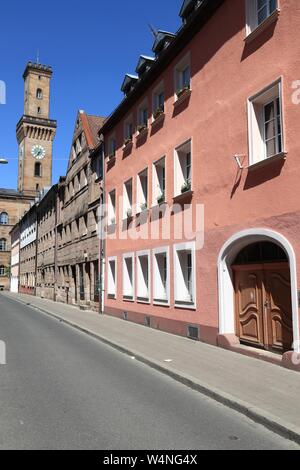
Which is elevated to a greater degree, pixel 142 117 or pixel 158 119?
pixel 142 117

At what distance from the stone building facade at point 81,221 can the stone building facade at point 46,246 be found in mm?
2685

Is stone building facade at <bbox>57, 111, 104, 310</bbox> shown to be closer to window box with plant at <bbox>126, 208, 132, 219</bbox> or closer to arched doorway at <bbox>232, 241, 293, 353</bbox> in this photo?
window box with plant at <bbox>126, 208, 132, 219</bbox>

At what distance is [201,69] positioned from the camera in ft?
47.4

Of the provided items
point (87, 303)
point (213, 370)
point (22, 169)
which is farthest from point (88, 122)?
point (22, 169)

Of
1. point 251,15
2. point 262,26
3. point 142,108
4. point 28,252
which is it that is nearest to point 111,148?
Result: point 142,108

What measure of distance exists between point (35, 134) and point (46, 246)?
53293 mm

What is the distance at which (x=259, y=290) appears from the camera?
1169 cm

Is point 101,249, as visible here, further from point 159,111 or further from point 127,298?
point 159,111

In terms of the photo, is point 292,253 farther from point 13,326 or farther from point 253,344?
point 13,326

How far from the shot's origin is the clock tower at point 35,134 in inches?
3639

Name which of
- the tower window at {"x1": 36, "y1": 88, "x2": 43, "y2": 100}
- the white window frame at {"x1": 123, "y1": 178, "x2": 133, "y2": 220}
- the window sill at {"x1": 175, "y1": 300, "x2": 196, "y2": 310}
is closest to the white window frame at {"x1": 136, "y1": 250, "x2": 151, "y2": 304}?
the white window frame at {"x1": 123, "y1": 178, "x2": 133, "y2": 220}

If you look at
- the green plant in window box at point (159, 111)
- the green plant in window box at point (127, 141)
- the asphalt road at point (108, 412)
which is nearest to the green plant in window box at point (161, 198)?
the green plant in window box at point (159, 111)

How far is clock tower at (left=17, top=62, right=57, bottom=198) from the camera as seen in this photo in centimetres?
9244

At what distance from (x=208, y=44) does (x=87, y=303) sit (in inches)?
704
